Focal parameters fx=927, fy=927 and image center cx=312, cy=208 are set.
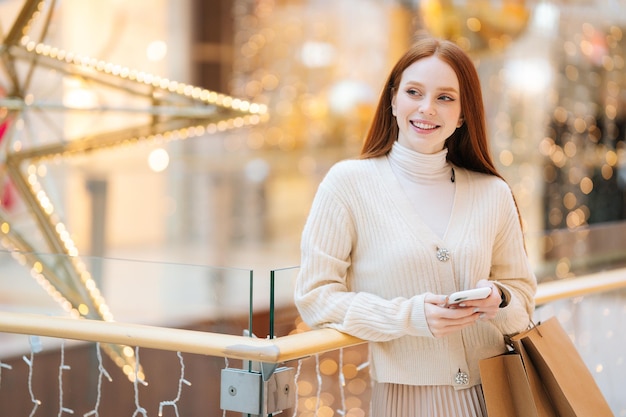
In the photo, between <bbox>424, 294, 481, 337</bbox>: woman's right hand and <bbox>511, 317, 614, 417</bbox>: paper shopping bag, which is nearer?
<bbox>424, 294, 481, 337</bbox>: woman's right hand

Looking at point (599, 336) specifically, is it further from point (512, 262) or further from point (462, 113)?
point (462, 113)

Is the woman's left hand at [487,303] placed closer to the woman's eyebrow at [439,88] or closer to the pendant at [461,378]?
the pendant at [461,378]

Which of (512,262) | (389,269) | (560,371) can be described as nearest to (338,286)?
A: (389,269)

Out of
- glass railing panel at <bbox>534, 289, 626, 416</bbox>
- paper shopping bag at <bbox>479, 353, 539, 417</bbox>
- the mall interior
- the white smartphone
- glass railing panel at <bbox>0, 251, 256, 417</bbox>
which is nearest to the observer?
the white smartphone

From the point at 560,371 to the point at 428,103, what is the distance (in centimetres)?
58

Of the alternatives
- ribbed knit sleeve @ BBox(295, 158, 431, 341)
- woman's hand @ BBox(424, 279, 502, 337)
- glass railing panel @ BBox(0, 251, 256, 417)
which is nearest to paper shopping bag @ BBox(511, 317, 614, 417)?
woman's hand @ BBox(424, 279, 502, 337)

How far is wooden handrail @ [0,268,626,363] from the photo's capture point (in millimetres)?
1623

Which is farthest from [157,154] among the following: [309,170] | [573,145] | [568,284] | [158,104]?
[568,284]

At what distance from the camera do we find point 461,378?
5.69 ft

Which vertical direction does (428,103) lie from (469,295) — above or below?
above

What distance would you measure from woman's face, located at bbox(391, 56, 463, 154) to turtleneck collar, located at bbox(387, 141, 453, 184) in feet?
0.06

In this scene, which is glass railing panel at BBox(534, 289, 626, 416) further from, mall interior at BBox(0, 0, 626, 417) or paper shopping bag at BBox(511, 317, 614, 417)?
paper shopping bag at BBox(511, 317, 614, 417)

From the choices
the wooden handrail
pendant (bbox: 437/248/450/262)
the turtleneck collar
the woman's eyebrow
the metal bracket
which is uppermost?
the woman's eyebrow

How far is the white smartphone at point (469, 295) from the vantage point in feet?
5.23
